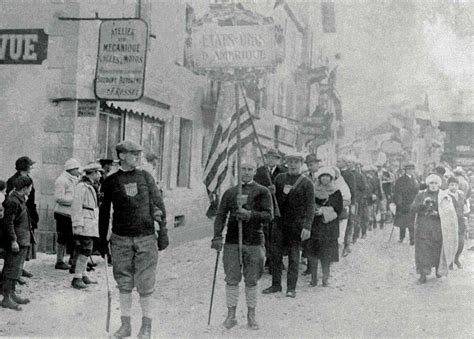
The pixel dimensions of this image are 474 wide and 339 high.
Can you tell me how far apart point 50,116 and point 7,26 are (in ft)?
5.67

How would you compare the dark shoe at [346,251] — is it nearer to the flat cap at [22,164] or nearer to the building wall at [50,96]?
the building wall at [50,96]

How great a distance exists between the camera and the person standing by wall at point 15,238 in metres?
→ 6.16

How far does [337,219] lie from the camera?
8523 millimetres

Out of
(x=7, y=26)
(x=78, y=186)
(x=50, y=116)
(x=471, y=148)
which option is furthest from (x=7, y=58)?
(x=471, y=148)

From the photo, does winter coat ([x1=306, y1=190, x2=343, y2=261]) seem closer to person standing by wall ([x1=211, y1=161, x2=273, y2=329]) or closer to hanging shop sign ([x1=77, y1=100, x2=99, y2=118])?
person standing by wall ([x1=211, y1=161, x2=273, y2=329])

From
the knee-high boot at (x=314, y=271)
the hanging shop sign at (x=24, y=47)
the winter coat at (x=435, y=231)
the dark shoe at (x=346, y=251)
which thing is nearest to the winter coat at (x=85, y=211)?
the knee-high boot at (x=314, y=271)

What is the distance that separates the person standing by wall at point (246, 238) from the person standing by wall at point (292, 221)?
1.38 meters

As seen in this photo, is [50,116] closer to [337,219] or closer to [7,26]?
[7,26]

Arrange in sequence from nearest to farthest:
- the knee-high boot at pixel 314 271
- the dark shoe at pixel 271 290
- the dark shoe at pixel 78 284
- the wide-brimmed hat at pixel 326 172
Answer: the dark shoe at pixel 78 284
the dark shoe at pixel 271 290
the knee-high boot at pixel 314 271
the wide-brimmed hat at pixel 326 172

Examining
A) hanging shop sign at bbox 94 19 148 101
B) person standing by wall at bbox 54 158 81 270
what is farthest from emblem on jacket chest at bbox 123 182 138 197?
hanging shop sign at bbox 94 19 148 101

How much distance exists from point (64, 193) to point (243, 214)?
366cm

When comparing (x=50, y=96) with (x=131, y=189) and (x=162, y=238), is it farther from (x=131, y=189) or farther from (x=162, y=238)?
(x=162, y=238)

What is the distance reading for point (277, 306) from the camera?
6914 millimetres

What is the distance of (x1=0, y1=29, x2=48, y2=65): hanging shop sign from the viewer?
10359mm
